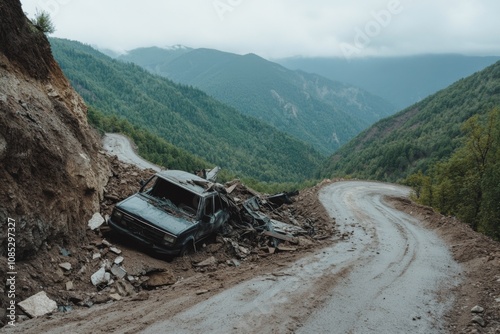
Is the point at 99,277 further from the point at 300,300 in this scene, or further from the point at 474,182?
the point at 474,182

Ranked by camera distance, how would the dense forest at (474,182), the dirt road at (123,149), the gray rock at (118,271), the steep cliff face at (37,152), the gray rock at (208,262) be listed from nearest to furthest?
the steep cliff face at (37,152), the gray rock at (118,271), the gray rock at (208,262), the dense forest at (474,182), the dirt road at (123,149)

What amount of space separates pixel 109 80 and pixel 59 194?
206 metres

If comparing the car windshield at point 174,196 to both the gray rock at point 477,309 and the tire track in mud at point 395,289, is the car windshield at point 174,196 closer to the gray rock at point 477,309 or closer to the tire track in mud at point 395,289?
the tire track in mud at point 395,289

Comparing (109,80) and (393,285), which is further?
(109,80)

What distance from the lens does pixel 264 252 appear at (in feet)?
32.5

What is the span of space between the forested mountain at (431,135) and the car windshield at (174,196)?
7094cm

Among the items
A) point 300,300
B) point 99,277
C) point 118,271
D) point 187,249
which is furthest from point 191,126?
point 300,300

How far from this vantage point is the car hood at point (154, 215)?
25.8ft

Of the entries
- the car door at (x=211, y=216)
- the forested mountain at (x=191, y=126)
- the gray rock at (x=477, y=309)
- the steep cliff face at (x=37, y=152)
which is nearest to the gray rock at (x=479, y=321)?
the gray rock at (x=477, y=309)

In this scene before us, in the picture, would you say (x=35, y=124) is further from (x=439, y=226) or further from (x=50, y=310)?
(x=439, y=226)

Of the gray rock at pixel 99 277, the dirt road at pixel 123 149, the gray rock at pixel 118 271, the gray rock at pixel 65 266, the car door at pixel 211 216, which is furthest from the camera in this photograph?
the dirt road at pixel 123 149

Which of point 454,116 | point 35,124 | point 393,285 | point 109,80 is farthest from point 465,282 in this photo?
point 109,80

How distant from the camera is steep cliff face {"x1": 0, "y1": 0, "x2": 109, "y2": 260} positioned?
6211 millimetres

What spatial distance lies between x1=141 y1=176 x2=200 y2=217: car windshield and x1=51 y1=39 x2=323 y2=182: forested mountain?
12296cm
